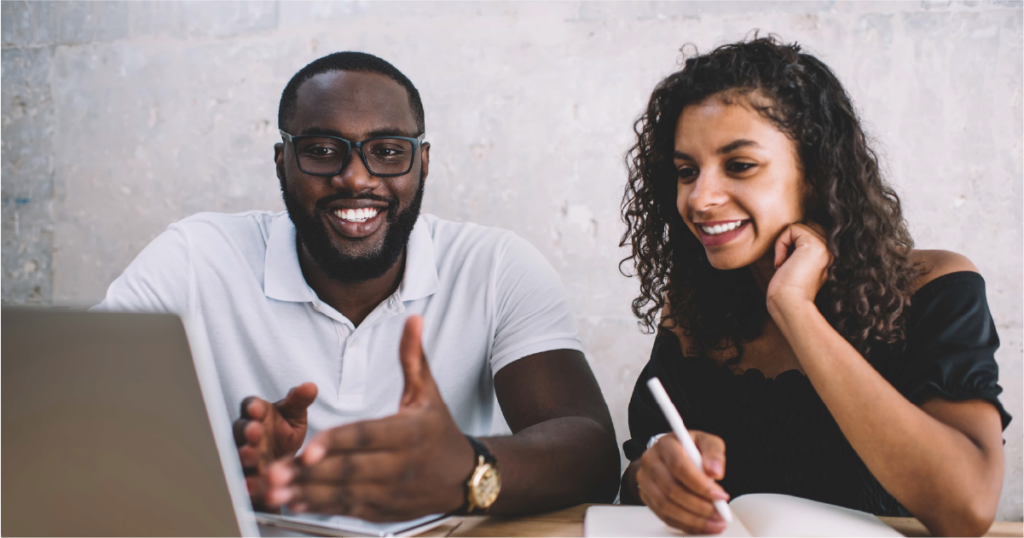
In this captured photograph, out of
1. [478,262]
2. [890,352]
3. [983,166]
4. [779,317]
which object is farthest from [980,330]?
[983,166]

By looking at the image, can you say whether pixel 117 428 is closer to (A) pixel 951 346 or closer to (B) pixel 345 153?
(B) pixel 345 153

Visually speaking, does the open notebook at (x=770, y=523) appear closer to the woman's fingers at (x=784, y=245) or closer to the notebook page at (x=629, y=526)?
the notebook page at (x=629, y=526)

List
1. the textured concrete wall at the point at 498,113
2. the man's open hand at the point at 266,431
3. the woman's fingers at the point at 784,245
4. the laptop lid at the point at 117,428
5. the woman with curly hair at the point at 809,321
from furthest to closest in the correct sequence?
the textured concrete wall at the point at 498,113, the woman's fingers at the point at 784,245, the woman with curly hair at the point at 809,321, the man's open hand at the point at 266,431, the laptop lid at the point at 117,428

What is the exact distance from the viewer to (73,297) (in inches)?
92.9

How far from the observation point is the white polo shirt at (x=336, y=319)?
141 centimetres

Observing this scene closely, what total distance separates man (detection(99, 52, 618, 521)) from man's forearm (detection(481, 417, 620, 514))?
0.14 ft

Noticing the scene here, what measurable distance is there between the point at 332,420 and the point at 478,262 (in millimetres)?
482

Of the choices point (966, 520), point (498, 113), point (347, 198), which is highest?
point (498, 113)

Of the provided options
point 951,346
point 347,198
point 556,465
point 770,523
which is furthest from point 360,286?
point 951,346

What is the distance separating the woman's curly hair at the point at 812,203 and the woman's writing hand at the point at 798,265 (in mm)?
28

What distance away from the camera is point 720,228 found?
4.08 ft

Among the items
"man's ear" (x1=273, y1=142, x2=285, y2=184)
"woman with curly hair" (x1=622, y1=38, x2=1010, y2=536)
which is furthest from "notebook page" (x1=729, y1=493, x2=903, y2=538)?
"man's ear" (x1=273, y1=142, x2=285, y2=184)

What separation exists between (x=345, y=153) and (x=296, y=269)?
0.29 meters

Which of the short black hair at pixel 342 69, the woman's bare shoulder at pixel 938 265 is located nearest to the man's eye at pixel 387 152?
the short black hair at pixel 342 69
